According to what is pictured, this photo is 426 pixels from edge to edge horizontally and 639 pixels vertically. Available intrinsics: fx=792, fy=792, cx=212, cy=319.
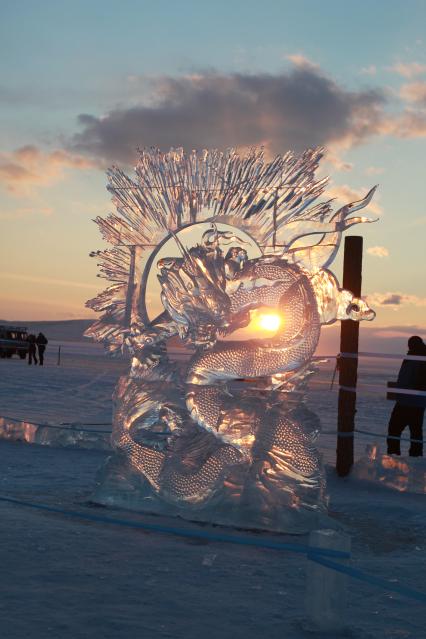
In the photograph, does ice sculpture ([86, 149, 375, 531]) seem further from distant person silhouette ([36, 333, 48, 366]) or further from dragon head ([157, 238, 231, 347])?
distant person silhouette ([36, 333, 48, 366])

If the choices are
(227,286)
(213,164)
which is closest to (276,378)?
(227,286)

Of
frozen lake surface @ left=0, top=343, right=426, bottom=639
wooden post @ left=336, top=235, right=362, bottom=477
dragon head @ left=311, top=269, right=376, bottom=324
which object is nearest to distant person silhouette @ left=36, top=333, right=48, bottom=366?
wooden post @ left=336, top=235, right=362, bottom=477

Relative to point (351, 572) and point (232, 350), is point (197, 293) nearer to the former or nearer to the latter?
point (232, 350)

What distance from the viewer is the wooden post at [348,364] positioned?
816 cm

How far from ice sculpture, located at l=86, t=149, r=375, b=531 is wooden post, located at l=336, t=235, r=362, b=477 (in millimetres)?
2420

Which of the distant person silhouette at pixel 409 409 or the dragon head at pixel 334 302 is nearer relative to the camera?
the dragon head at pixel 334 302

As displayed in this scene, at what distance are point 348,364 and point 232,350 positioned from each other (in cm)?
275

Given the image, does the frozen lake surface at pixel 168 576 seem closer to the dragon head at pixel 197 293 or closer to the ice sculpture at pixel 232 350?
the ice sculpture at pixel 232 350

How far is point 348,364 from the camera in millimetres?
8250

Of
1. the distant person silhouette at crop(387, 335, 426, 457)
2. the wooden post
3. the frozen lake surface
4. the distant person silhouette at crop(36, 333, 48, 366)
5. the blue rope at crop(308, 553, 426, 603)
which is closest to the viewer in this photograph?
the blue rope at crop(308, 553, 426, 603)

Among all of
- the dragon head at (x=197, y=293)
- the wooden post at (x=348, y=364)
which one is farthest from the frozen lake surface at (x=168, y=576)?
the dragon head at (x=197, y=293)

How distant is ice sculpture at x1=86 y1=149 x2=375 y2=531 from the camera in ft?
18.3

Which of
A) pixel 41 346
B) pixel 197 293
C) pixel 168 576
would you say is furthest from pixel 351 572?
pixel 41 346

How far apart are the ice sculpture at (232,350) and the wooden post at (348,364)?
2420 mm
